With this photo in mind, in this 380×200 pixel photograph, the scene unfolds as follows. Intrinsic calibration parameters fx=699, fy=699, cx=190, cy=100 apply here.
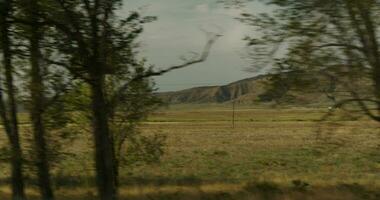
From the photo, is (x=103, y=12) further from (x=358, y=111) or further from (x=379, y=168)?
(x=379, y=168)

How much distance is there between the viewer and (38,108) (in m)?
18.6

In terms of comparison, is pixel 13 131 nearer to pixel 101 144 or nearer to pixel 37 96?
pixel 37 96

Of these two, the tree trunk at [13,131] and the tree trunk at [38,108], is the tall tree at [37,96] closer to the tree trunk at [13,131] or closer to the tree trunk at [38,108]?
the tree trunk at [38,108]

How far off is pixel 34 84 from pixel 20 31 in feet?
5.05

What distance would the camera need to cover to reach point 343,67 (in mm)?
14562

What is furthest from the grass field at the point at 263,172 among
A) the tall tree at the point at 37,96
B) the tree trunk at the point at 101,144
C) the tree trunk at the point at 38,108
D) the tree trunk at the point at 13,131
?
the tree trunk at the point at 101,144

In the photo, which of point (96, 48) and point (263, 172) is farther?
point (263, 172)

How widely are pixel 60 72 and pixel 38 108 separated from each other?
5.01 feet

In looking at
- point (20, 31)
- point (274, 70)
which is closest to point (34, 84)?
point (20, 31)

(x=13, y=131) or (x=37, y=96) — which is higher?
(x=37, y=96)

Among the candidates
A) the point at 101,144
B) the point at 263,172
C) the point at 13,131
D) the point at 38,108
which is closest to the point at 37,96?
the point at 38,108

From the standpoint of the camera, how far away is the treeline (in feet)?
52.5

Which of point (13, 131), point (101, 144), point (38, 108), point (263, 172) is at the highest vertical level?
point (38, 108)

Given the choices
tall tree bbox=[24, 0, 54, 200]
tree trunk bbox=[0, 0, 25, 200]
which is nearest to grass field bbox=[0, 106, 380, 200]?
tall tree bbox=[24, 0, 54, 200]
